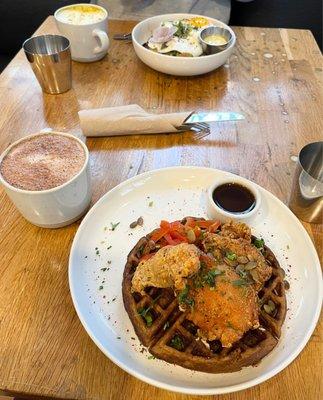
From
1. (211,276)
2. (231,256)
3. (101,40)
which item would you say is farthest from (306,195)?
(101,40)

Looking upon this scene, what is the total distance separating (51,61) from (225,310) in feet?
5.44

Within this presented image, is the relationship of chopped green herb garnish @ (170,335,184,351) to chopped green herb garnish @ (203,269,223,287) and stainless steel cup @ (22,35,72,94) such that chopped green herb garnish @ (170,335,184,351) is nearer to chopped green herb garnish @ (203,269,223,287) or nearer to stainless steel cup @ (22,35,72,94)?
chopped green herb garnish @ (203,269,223,287)

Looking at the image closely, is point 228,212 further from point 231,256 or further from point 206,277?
point 206,277

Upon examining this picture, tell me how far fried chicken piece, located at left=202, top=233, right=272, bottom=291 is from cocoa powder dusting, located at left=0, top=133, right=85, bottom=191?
584 millimetres

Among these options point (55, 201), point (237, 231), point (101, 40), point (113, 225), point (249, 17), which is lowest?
point (249, 17)

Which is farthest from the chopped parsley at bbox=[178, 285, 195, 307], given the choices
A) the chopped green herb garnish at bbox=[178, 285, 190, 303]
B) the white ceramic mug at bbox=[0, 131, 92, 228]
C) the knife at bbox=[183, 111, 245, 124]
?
the knife at bbox=[183, 111, 245, 124]

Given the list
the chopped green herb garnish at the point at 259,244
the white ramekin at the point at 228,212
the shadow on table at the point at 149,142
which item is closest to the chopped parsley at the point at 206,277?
the chopped green herb garnish at the point at 259,244

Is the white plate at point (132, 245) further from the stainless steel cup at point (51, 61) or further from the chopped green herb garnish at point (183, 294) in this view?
the stainless steel cup at point (51, 61)

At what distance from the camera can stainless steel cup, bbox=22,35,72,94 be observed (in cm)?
203

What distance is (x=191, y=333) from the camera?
113 cm

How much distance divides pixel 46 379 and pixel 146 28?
2.23m

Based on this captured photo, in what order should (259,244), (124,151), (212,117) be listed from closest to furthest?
(259,244)
(124,151)
(212,117)

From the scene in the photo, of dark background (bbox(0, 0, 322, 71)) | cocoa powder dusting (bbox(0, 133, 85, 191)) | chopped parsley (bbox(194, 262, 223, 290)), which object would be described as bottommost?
dark background (bbox(0, 0, 322, 71))

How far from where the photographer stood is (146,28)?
250 centimetres
